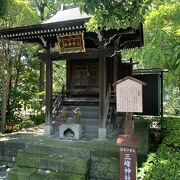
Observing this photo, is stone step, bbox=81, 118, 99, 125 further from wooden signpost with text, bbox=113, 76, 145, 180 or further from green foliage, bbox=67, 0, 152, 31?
green foliage, bbox=67, 0, 152, 31

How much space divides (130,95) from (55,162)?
8.91 feet

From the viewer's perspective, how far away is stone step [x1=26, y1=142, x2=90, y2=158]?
6.58 m

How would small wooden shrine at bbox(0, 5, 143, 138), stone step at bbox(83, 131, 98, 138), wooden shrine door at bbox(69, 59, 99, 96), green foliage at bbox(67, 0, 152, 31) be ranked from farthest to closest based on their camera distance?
wooden shrine door at bbox(69, 59, 99, 96) → stone step at bbox(83, 131, 98, 138) → small wooden shrine at bbox(0, 5, 143, 138) → green foliage at bbox(67, 0, 152, 31)

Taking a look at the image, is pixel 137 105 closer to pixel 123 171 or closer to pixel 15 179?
pixel 123 171

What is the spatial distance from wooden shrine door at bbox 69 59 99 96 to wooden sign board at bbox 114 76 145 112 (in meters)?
5.33

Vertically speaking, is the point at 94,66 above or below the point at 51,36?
below

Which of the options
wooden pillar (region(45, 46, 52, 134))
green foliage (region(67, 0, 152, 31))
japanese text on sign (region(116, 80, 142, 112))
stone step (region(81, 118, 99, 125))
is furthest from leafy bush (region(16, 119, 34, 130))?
green foliage (region(67, 0, 152, 31))

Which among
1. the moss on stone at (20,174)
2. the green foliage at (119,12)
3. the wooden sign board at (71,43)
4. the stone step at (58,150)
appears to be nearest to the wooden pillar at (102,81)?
the wooden sign board at (71,43)

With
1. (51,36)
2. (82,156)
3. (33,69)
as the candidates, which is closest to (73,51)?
(51,36)

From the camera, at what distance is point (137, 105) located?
511 cm

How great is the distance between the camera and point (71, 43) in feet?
27.4

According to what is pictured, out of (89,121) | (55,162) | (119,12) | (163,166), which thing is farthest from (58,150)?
(119,12)

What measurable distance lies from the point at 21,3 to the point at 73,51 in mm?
3803

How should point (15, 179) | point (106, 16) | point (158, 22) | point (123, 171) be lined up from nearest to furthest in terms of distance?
point (106, 16) < point (123, 171) < point (15, 179) < point (158, 22)
